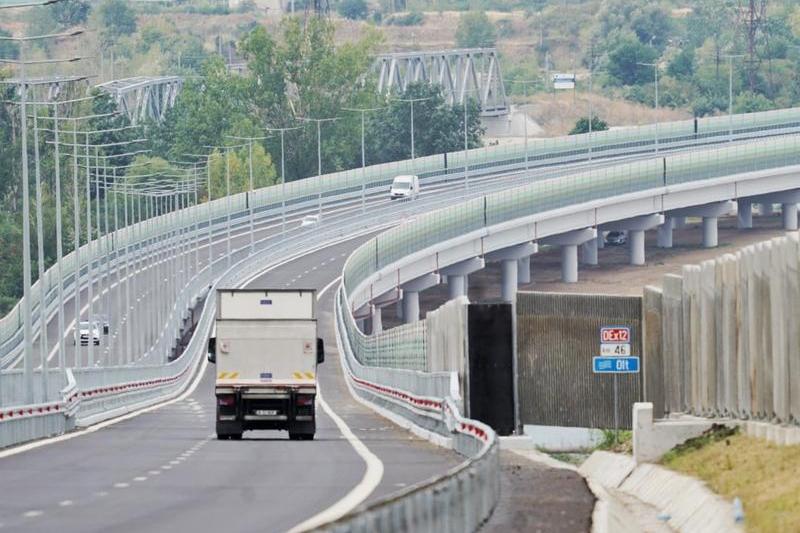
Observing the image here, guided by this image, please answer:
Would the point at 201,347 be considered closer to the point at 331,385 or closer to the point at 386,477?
the point at 331,385

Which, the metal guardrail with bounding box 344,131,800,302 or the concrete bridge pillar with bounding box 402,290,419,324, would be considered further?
the concrete bridge pillar with bounding box 402,290,419,324

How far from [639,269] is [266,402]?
366 ft

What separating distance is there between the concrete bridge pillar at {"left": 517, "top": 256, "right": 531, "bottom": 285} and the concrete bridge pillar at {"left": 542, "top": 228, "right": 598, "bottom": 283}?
8.20 ft

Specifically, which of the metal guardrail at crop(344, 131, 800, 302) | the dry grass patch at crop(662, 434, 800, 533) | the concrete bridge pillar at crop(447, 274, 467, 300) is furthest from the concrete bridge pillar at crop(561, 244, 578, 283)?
the dry grass patch at crop(662, 434, 800, 533)

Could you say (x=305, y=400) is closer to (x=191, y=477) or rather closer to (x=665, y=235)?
(x=191, y=477)

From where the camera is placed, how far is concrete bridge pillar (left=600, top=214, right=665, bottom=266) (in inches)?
6171

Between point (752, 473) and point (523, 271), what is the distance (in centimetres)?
13211

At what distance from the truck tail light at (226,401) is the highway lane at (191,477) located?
838mm

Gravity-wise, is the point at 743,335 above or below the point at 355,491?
above

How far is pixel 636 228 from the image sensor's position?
15838cm

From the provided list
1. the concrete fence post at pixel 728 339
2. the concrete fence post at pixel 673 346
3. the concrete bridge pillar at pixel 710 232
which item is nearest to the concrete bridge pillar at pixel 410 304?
the concrete bridge pillar at pixel 710 232

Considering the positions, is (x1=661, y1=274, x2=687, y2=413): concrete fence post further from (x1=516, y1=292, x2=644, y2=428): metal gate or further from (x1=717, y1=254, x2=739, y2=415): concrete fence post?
(x1=717, y1=254, x2=739, y2=415): concrete fence post

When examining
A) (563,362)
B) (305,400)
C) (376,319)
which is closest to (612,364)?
(563,362)

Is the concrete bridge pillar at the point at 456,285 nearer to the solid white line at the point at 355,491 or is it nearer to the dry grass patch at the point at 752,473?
the solid white line at the point at 355,491
